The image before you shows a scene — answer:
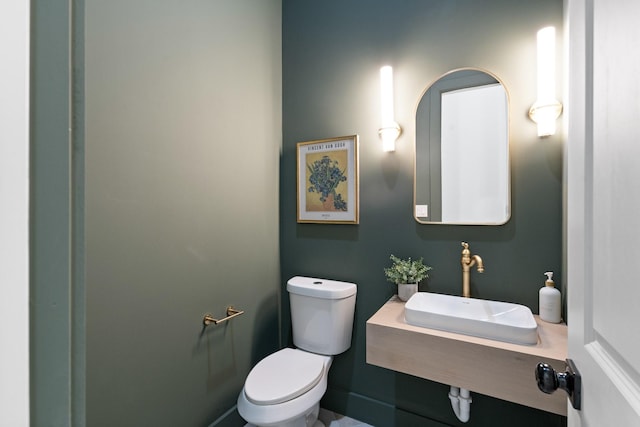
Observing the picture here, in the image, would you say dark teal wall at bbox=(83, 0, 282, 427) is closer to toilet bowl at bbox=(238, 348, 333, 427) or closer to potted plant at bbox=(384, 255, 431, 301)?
toilet bowl at bbox=(238, 348, 333, 427)

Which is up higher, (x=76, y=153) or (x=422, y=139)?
(x=422, y=139)

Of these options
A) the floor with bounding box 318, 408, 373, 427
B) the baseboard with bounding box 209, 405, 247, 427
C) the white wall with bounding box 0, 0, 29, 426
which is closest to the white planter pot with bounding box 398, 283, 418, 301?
the floor with bounding box 318, 408, 373, 427

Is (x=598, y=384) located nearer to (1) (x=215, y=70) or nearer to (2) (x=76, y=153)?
(2) (x=76, y=153)

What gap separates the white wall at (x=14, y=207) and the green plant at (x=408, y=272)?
140 centimetres

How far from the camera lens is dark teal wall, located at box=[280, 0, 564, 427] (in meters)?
1.35

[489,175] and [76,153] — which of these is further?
[489,175]

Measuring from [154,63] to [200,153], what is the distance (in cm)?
40

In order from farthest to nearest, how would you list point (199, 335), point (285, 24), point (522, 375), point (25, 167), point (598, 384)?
point (285, 24), point (199, 335), point (522, 375), point (598, 384), point (25, 167)

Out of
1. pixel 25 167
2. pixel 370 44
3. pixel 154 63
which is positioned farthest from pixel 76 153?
pixel 370 44

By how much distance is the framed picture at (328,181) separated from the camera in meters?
1.75

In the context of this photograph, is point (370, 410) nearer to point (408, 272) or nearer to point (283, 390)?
point (283, 390)

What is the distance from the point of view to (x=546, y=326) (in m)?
1.21

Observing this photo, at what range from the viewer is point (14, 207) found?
36 cm

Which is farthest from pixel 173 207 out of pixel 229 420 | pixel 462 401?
pixel 462 401
